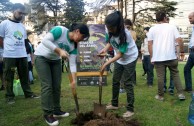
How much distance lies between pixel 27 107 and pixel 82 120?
1.65 m


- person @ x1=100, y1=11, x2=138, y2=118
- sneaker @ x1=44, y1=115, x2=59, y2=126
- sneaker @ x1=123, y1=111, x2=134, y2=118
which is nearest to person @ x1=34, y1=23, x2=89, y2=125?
sneaker @ x1=44, y1=115, x2=59, y2=126

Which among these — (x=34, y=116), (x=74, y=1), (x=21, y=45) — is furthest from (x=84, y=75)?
(x=74, y=1)

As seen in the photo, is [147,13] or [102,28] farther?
[147,13]

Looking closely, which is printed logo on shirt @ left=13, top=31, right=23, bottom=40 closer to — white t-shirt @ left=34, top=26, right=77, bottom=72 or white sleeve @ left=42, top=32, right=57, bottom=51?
white t-shirt @ left=34, top=26, right=77, bottom=72

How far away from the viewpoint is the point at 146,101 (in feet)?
19.5

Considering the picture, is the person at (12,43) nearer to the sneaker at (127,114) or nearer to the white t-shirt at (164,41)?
the sneaker at (127,114)

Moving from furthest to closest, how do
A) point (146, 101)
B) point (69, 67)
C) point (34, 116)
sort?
1. point (146, 101)
2. point (34, 116)
3. point (69, 67)

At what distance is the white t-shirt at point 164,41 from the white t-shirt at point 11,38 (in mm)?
2826

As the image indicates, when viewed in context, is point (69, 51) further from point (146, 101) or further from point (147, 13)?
point (147, 13)

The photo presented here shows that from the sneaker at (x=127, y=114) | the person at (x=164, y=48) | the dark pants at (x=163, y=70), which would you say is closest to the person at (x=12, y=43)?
the sneaker at (x=127, y=114)

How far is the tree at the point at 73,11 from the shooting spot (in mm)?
36144

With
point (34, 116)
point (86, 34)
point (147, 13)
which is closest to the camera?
point (86, 34)

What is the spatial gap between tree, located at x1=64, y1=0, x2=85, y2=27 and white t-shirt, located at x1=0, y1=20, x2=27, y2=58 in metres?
30.0

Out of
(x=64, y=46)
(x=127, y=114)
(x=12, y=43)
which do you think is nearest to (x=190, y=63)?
(x=127, y=114)
